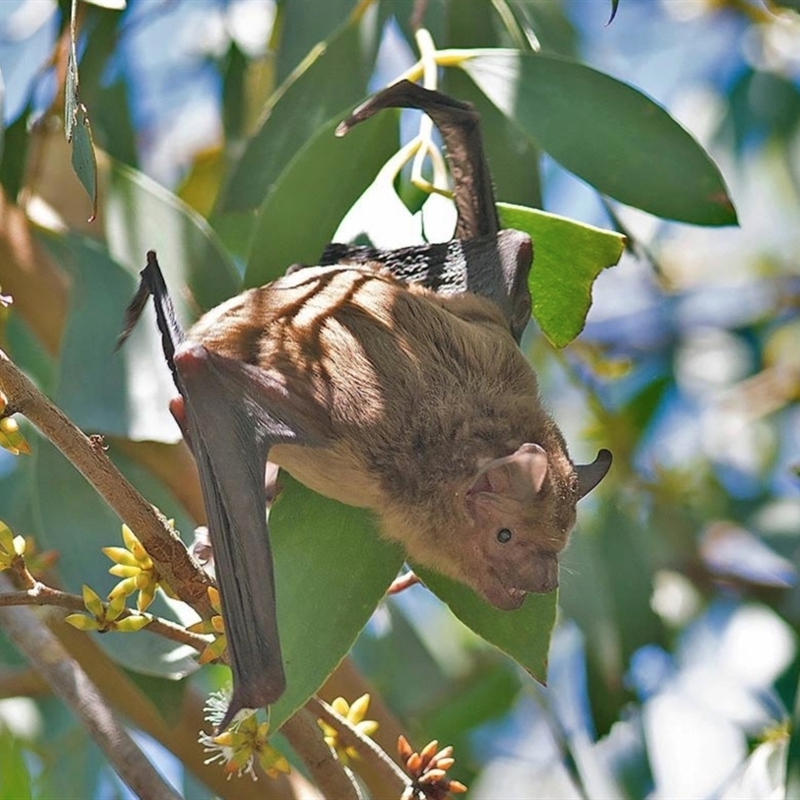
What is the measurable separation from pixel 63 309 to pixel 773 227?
434 cm

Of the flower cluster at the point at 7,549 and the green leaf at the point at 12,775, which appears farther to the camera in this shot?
the green leaf at the point at 12,775

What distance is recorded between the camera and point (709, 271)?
7.16 m

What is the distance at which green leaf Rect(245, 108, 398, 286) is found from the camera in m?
3.11

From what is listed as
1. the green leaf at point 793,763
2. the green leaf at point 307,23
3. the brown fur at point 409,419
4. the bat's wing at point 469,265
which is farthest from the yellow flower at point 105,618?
the green leaf at point 307,23

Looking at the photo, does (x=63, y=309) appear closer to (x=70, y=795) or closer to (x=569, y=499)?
(x=70, y=795)

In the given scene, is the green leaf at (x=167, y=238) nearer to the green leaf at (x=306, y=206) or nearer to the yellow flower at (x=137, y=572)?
the green leaf at (x=306, y=206)

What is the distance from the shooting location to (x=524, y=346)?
12.6 ft

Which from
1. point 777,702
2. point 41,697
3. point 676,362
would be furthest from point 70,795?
point 676,362

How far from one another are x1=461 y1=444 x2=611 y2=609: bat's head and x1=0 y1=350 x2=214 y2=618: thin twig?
2.31ft

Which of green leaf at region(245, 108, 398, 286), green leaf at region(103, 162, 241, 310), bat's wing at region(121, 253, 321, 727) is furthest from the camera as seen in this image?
green leaf at region(103, 162, 241, 310)

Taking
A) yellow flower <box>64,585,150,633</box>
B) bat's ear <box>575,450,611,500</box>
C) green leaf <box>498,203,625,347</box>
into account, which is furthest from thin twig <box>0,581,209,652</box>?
green leaf <box>498,203,625,347</box>

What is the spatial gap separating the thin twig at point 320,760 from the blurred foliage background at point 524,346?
47 mm

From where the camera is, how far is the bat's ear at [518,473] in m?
2.62

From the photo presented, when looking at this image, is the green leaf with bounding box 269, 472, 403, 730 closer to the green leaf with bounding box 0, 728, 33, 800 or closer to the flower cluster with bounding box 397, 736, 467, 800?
the flower cluster with bounding box 397, 736, 467, 800
